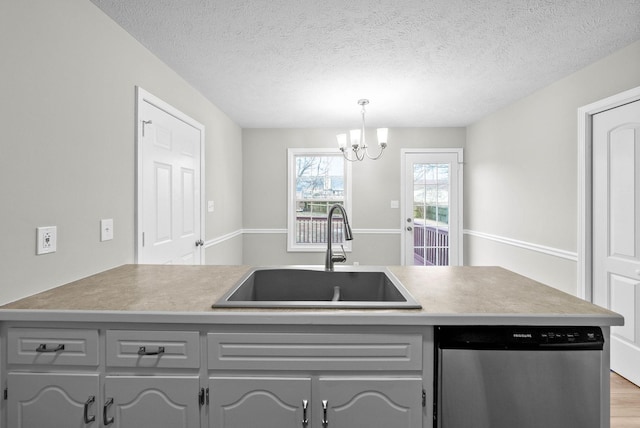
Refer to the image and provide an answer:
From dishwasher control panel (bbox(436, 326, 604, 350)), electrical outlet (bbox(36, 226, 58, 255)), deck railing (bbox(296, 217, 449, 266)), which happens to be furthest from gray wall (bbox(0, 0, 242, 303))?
deck railing (bbox(296, 217, 449, 266))

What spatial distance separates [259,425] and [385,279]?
0.86 metres

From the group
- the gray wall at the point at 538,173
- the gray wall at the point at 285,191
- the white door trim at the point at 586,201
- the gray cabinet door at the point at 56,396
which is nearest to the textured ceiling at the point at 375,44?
the gray wall at the point at 538,173

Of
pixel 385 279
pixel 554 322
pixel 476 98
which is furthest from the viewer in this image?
pixel 476 98

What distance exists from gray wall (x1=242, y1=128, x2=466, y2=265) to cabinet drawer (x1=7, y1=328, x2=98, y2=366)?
3.80 meters

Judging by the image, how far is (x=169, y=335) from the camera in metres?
1.14

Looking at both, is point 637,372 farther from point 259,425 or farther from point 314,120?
point 314,120

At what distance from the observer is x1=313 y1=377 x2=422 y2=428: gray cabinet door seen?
113cm

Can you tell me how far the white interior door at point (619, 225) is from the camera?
2.34 meters

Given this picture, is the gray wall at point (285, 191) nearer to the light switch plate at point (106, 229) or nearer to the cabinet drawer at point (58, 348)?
the light switch plate at point (106, 229)

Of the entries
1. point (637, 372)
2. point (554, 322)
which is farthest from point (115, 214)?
point (637, 372)

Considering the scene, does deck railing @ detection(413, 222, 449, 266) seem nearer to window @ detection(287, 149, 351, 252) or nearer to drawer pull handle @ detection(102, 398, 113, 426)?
window @ detection(287, 149, 351, 252)

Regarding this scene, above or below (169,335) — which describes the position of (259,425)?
below

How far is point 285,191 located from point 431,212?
2139mm

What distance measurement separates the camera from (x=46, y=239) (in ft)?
4.86
